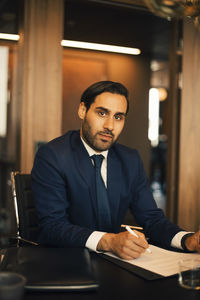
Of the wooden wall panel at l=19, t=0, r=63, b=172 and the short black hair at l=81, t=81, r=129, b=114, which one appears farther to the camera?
the wooden wall panel at l=19, t=0, r=63, b=172

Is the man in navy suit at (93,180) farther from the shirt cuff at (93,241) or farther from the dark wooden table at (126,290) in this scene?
the dark wooden table at (126,290)

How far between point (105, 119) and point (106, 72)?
2601 millimetres

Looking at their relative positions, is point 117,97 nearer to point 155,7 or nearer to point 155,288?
point 155,7

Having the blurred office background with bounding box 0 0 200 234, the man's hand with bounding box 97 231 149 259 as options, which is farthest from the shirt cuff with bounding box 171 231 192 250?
the blurred office background with bounding box 0 0 200 234

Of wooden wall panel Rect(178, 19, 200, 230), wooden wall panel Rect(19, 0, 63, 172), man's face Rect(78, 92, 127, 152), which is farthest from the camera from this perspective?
wooden wall panel Rect(178, 19, 200, 230)

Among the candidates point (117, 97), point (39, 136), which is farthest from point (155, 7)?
point (39, 136)

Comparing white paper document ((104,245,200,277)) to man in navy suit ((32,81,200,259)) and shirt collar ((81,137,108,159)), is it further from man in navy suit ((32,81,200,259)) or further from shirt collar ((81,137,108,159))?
shirt collar ((81,137,108,159))

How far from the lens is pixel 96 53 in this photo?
12.2ft

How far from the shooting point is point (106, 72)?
4363mm

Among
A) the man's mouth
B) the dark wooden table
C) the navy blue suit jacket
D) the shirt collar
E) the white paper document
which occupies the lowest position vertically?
the white paper document

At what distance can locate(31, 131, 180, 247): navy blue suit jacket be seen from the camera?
172cm

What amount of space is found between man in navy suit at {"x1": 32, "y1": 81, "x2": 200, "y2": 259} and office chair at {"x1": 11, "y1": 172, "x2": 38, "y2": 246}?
14 centimetres

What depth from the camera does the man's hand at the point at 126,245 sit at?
135 centimetres

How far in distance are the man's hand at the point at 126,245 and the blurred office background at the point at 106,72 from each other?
173 centimetres
